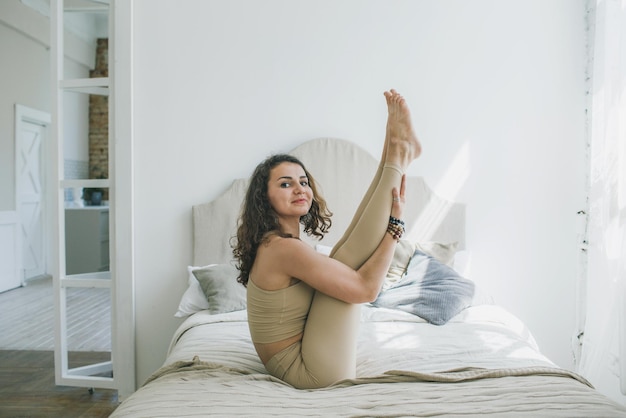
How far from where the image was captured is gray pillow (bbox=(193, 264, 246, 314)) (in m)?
2.71

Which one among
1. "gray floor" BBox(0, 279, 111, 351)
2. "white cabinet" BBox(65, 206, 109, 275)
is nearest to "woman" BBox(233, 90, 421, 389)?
"gray floor" BBox(0, 279, 111, 351)

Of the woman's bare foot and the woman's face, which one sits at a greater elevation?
the woman's bare foot

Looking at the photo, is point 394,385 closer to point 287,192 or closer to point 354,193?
point 287,192

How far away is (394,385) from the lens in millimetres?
1559

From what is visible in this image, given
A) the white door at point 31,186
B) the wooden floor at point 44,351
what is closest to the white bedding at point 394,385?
the wooden floor at point 44,351

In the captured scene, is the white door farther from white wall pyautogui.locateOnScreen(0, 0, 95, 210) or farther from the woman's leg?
the woman's leg

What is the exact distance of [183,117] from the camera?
127 inches

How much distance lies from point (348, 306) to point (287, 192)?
0.45m

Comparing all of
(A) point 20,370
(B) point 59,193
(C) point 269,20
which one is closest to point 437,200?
(C) point 269,20

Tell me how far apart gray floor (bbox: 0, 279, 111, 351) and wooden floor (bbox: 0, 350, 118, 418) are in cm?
27

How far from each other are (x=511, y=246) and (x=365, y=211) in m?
1.93

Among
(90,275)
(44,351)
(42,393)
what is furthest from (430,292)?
(44,351)

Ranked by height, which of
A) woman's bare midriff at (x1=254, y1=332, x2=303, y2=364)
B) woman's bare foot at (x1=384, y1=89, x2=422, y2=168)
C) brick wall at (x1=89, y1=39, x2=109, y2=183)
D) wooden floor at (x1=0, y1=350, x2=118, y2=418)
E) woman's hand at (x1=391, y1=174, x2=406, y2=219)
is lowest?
wooden floor at (x1=0, y1=350, x2=118, y2=418)

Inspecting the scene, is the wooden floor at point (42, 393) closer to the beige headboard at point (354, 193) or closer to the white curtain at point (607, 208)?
the beige headboard at point (354, 193)
